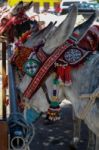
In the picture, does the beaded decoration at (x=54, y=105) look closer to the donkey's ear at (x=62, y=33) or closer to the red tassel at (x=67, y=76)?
the red tassel at (x=67, y=76)

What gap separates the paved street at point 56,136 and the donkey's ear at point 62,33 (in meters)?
2.52

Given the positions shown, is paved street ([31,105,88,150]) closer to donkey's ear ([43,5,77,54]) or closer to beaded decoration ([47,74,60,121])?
beaded decoration ([47,74,60,121])

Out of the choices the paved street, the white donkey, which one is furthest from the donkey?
the paved street

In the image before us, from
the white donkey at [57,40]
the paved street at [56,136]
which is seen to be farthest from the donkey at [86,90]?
the paved street at [56,136]

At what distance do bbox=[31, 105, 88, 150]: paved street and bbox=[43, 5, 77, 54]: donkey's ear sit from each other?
2.52 meters

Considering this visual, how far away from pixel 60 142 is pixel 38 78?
107 inches

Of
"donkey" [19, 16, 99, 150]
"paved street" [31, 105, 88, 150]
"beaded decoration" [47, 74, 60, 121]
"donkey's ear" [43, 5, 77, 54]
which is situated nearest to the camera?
"donkey's ear" [43, 5, 77, 54]

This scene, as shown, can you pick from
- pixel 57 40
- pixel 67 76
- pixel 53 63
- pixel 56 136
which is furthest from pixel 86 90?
pixel 56 136

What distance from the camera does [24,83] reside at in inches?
122

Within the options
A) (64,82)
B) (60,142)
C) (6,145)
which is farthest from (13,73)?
(60,142)

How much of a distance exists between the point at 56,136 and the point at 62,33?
324 centimetres

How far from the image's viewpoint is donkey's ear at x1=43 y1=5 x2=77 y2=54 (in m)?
2.64

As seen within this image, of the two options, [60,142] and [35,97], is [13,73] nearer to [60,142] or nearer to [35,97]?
[35,97]

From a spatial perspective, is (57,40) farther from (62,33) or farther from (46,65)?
(46,65)
